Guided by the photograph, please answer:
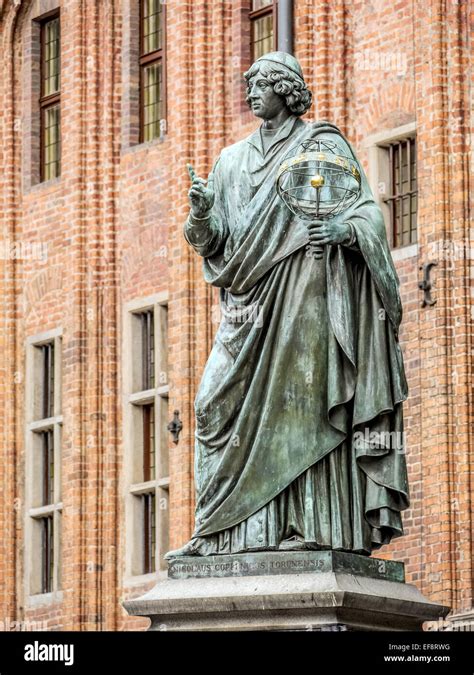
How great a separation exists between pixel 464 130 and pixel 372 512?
12.7 meters

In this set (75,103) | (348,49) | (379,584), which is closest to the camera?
(379,584)

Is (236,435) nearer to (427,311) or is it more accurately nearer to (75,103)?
(427,311)

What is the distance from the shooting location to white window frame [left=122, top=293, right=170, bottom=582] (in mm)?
26953

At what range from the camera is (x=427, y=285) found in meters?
23.0

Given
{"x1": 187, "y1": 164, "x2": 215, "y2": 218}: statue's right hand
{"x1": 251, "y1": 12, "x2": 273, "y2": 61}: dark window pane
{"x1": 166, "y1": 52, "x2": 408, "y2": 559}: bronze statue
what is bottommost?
{"x1": 166, "y1": 52, "x2": 408, "y2": 559}: bronze statue

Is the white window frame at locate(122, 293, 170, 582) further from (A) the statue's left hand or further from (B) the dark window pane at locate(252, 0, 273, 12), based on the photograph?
(A) the statue's left hand

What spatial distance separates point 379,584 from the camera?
10.5m

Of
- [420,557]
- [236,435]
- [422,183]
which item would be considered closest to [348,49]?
[422,183]

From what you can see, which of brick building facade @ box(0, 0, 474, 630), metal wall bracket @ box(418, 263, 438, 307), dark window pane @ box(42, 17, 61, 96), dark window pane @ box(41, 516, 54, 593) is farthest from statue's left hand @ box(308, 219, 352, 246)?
dark window pane @ box(42, 17, 61, 96)

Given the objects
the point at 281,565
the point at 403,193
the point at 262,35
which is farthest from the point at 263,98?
the point at 262,35

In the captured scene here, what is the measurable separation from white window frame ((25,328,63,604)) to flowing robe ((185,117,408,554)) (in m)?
17.7

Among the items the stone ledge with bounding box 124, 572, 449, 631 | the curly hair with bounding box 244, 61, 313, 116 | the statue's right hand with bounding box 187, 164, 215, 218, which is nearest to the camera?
the stone ledge with bounding box 124, 572, 449, 631

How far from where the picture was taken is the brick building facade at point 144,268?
2286cm

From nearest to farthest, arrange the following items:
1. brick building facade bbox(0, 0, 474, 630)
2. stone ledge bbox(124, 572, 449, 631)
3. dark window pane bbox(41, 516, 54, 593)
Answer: stone ledge bbox(124, 572, 449, 631), brick building facade bbox(0, 0, 474, 630), dark window pane bbox(41, 516, 54, 593)
